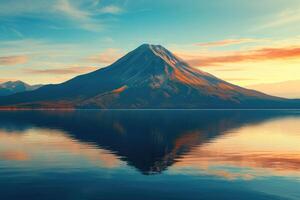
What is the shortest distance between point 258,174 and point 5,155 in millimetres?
43398

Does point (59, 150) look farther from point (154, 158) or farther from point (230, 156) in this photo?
point (230, 156)

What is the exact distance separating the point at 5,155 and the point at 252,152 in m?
46.0

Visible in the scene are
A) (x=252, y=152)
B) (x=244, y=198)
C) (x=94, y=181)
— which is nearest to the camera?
(x=244, y=198)

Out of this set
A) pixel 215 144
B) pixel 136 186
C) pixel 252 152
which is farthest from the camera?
pixel 215 144

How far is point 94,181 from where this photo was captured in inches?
1960

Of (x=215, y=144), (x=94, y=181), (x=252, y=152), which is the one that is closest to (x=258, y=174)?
(x=94, y=181)

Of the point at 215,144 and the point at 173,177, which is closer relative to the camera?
the point at 173,177

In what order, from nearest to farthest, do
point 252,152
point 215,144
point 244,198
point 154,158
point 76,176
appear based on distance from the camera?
point 244,198
point 76,176
point 154,158
point 252,152
point 215,144

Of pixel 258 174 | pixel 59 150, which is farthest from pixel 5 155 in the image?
pixel 258 174

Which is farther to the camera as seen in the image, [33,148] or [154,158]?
[33,148]

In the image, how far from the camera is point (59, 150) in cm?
8188

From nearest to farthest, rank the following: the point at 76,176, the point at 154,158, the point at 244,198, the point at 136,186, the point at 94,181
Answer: the point at 244,198 < the point at 136,186 < the point at 94,181 < the point at 76,176 < the point at 154,158

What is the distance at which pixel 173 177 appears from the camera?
52250mm

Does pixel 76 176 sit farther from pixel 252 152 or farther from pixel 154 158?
pixel 252 152
